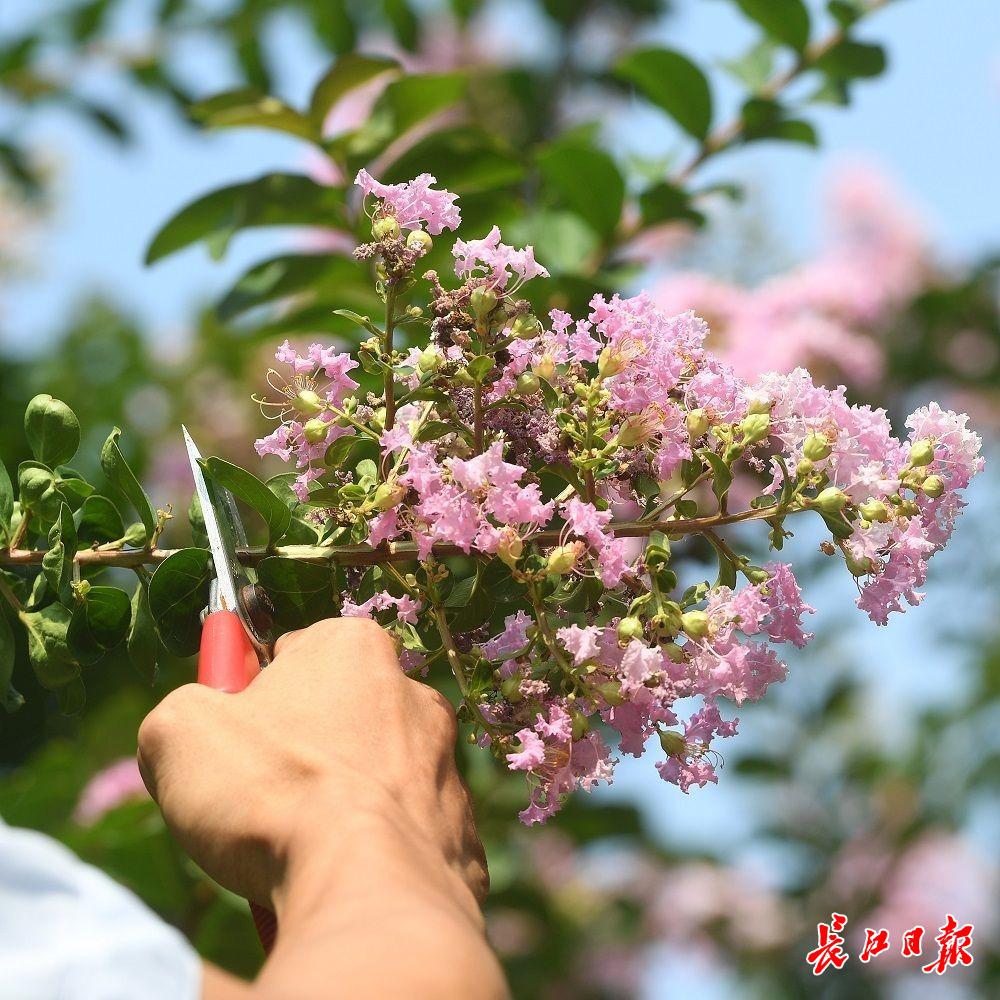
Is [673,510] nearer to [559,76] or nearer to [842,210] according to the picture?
[559,76]

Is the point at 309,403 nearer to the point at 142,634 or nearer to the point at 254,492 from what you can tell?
the point at 254,492

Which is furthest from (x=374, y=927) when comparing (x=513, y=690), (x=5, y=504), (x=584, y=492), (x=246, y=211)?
(x=246, y=211)

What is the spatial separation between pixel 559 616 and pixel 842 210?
4076 mm

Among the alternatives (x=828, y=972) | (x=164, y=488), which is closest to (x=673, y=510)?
(x=164, y=488)

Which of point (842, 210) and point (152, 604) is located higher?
point (842, 210)

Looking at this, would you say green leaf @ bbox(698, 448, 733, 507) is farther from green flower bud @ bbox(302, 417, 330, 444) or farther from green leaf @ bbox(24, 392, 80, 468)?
green leaf @ bbox(24, 392, 80, 468)

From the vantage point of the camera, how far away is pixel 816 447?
965 mm

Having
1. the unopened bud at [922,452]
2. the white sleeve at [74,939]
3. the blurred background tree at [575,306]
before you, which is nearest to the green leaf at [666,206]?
the blurred background tree at [575,306]

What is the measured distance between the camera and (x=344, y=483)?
3.36ft

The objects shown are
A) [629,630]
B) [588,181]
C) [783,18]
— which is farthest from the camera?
[783,18]

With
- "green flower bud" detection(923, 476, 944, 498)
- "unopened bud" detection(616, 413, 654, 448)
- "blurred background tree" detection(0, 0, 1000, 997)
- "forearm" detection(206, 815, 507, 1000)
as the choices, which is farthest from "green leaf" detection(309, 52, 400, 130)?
"forearm" detection(206, 815, 507, 1000)

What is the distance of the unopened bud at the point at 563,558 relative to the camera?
3.00 ft

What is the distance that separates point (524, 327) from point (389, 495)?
0.52 feet

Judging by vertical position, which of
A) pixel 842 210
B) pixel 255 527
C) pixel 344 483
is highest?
pixel 842 210
